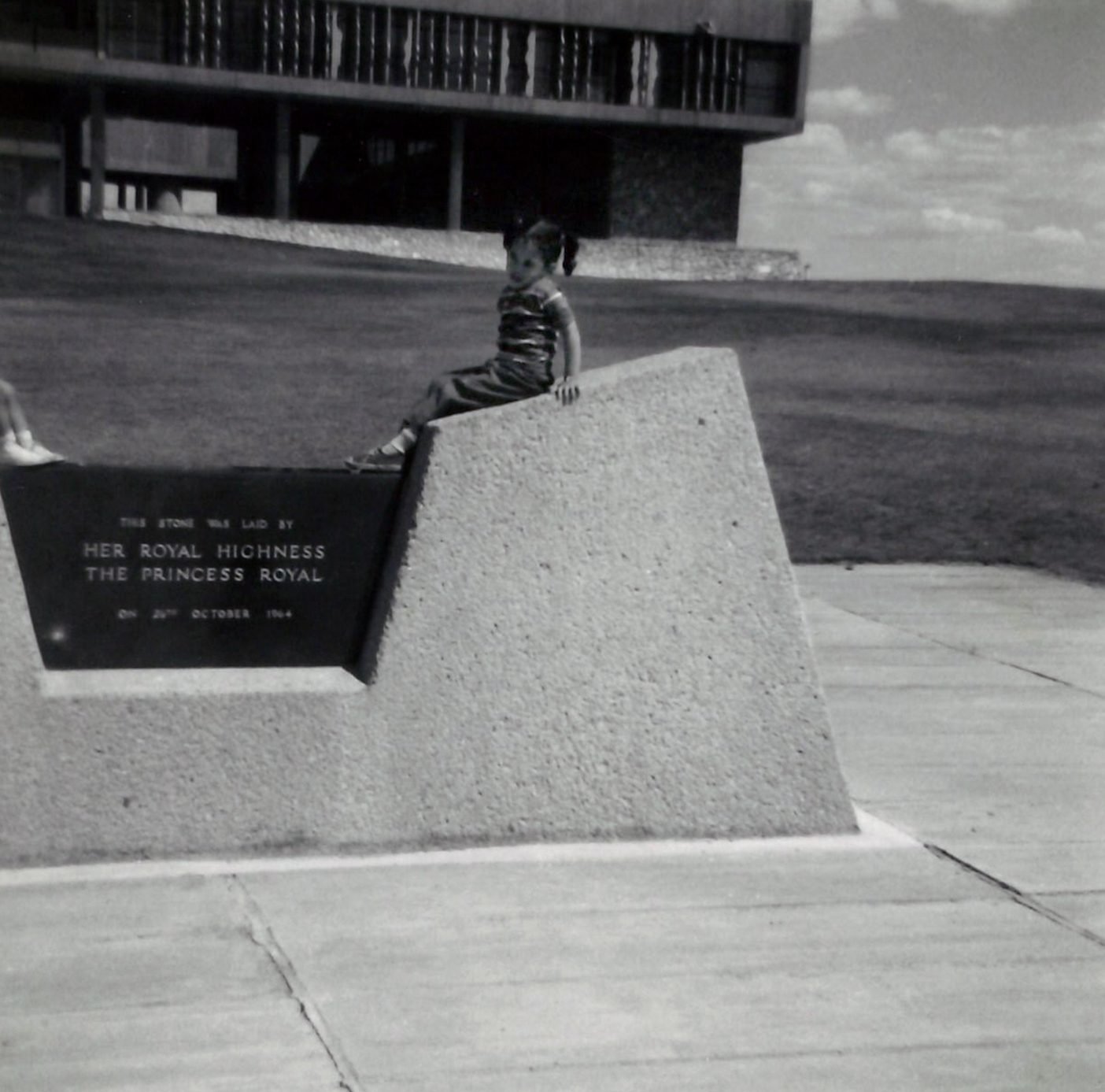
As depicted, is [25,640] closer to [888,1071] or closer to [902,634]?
[888,1071]

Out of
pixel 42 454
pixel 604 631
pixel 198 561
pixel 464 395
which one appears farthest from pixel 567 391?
pixel 42 454

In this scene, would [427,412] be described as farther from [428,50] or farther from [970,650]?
[428,50]

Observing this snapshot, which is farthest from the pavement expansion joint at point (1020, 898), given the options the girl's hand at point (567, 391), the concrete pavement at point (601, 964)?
the girl's hand at point (567, 391)

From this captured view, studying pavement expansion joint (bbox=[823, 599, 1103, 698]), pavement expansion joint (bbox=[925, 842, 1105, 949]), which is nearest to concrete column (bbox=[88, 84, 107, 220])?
pavement expansion joint (bbox=[823, 599, 1103, 698])

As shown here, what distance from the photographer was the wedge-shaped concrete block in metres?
5.51

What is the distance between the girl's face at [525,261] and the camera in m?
5.65

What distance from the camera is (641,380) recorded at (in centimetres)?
569

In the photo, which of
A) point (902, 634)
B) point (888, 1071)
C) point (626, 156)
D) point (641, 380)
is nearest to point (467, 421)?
point (641, 380)

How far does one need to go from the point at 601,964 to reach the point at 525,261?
86.8 inches

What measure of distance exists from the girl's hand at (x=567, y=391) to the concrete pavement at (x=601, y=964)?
1.34 metres

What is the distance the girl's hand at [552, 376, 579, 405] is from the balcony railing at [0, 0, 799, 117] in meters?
49.3

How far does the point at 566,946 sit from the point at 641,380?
72.9 inches

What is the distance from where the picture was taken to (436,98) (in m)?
54.6

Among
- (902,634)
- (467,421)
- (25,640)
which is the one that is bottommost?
(902,634)
